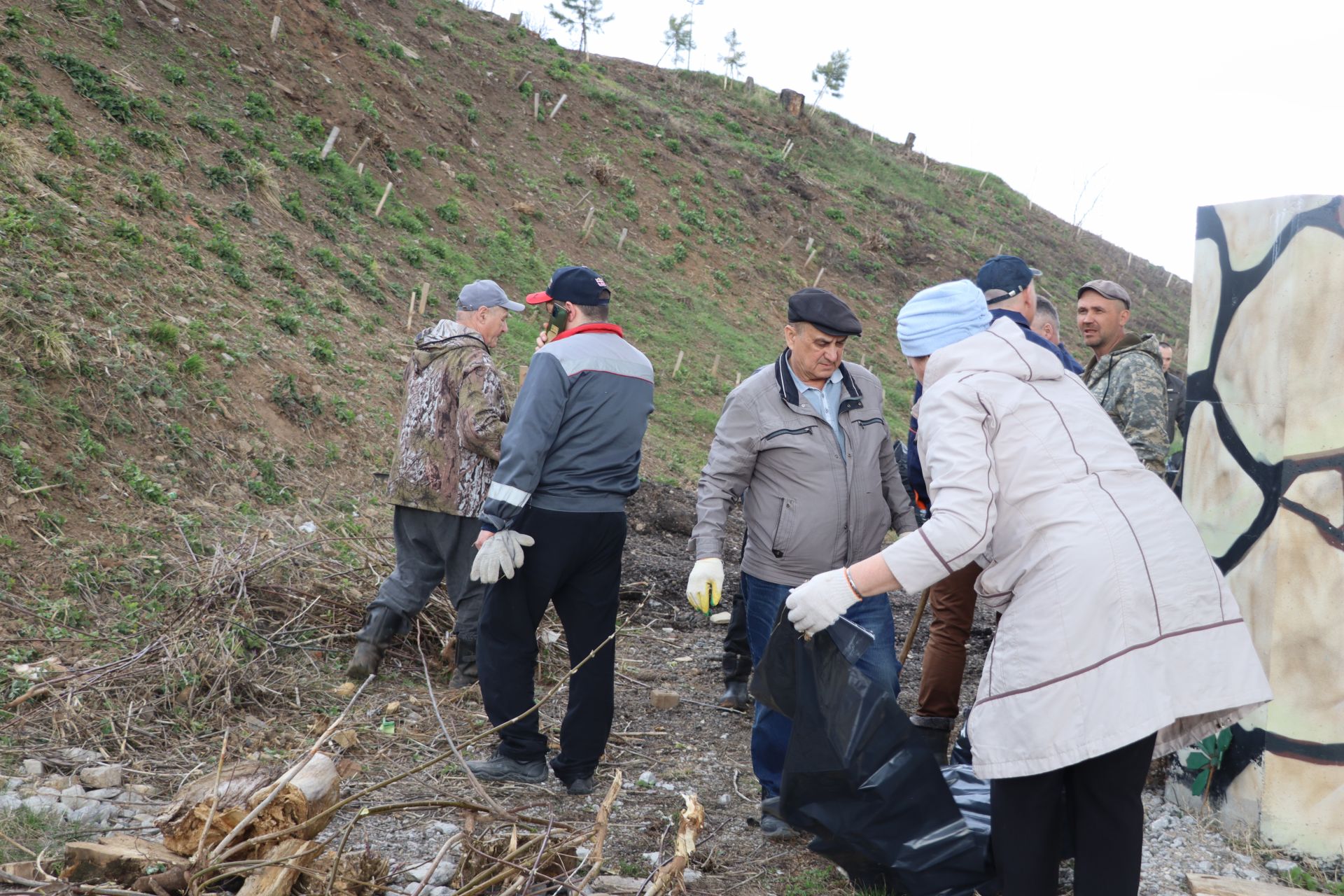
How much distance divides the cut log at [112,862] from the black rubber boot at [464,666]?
240 cm

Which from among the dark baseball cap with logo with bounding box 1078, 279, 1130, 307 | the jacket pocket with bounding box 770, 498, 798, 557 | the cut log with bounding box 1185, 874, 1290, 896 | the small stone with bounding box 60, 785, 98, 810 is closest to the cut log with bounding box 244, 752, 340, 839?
the small stone with bounding box 60, 785, 98, 810

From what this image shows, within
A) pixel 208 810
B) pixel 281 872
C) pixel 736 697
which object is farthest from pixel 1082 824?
pixel 736 697

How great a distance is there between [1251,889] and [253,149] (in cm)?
1284

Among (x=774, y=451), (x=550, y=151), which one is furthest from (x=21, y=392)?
(x=550, y=151)

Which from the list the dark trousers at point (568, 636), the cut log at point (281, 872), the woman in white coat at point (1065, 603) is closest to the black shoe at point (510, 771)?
the dark trousers at point (568, 636)

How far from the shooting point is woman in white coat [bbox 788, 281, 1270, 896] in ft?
7.09

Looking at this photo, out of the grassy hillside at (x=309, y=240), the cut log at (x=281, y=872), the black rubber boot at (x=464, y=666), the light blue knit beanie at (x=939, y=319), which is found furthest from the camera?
the grassy hillside at (x=309, y=240)

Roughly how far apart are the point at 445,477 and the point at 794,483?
2.05 meters

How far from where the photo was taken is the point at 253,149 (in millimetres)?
12539

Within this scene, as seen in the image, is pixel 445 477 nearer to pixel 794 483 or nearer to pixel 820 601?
pixel 794 483

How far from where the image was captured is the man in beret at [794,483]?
3.34 m

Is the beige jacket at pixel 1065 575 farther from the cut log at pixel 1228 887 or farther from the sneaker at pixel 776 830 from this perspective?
the sneaker at pixel 776 830

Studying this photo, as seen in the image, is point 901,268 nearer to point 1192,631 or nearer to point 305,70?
point 305,70

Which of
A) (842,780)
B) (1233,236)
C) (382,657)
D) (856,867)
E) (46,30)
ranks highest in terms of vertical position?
(46,30)
